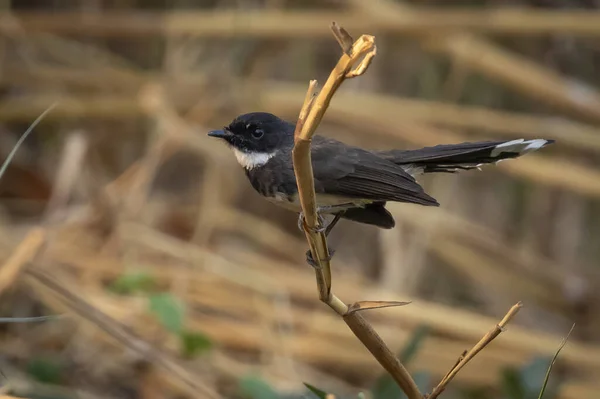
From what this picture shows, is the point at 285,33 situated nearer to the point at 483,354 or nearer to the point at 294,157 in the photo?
the point at 483,354

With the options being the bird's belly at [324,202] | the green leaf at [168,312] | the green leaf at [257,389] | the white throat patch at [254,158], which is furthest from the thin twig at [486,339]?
the green leaf at [168,312]

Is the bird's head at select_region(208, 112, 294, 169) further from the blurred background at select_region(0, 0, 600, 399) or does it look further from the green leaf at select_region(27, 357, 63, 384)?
the green leaf at select_region(27, 357, 63, 384)

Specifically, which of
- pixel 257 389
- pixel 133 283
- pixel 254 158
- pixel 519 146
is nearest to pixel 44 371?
pixel 133 283

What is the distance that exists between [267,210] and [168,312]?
235 cm

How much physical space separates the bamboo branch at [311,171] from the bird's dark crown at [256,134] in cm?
62

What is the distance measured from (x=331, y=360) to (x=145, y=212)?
4.27ft

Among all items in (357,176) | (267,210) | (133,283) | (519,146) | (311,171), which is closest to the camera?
(311,171)

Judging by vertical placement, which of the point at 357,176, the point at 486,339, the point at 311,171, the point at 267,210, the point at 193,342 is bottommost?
the point at 267,210

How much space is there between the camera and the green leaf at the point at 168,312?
2.55m

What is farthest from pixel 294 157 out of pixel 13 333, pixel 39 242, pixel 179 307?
pixel 13 333

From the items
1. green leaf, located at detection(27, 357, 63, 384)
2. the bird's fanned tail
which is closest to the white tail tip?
the bird's fanned tail

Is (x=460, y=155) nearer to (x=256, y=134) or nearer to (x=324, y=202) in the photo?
(x=324, y=202)

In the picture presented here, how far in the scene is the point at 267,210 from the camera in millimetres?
4895

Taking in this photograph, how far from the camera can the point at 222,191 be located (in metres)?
4.28
